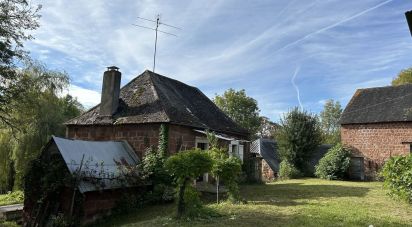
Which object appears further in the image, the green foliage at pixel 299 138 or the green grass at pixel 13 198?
the green foliage at pixel 299 138

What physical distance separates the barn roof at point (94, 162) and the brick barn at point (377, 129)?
17953mm

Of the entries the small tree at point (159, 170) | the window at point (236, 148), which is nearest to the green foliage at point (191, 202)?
the small tree at point (159, 170)

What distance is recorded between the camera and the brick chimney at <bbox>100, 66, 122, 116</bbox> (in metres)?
16.4

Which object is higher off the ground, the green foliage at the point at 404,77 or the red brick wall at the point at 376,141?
the green foliage at the point at 404,77

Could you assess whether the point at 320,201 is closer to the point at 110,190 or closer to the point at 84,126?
the point at 110,190

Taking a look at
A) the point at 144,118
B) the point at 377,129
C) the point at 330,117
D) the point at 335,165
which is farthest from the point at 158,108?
the point at 330,117

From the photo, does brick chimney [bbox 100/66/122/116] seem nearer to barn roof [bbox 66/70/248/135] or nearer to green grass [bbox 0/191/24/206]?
barn roof [bbox 66/70/248/135]

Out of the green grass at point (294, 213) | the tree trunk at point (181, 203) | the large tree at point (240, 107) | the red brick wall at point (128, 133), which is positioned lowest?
the green grass at point (294, 213)

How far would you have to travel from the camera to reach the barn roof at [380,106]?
24192 mm

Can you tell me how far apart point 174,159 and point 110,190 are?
13.4 feet

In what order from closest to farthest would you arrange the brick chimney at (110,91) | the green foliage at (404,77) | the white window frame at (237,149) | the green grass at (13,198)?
the brick chimney at (110,91), the white window frame at (237,149), the green grass at (13,198), the green foliage at (404,77)

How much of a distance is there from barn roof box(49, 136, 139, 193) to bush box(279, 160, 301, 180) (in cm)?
1491

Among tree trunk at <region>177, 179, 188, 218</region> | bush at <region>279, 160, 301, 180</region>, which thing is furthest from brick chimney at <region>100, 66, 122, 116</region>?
bush at <region>279, 160, 301, 180</region>

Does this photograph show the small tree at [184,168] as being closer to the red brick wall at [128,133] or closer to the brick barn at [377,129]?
the red brick wall at [128,133]
